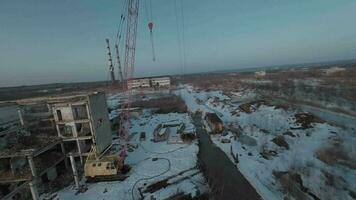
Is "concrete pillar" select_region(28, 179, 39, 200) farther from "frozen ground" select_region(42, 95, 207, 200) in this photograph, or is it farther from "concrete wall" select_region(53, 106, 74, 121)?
"concrete wall" select_region(53, 106, 74, 121)

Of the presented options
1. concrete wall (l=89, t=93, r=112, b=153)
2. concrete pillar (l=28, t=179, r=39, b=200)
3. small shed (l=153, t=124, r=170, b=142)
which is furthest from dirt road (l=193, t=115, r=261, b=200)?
concrete pillar (l=28, t=179, r=39, b=200)

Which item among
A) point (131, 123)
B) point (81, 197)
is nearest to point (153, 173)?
point (81, 197)

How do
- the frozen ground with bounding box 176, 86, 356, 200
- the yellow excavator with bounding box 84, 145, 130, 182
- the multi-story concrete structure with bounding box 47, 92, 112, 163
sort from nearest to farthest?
the frozen ground with bounding box 176, 86, 356, 200
the yellow excavator with bounding box 84, 145, 130, 182
the multi-story concrete structure with bounding box 47, 92, 112, 163

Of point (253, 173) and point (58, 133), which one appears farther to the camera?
point (58, 133)

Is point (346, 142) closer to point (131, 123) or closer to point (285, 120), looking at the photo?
point (285, 120)

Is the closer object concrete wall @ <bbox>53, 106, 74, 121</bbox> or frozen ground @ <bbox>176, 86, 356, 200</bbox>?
frozen ground @ <bbox>176, 86, 356, 200</bbox>

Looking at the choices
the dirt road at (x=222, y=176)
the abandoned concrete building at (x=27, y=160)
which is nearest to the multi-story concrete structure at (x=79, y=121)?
the abandoned concrete building at (x=27, y=160)

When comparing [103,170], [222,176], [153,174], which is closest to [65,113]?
[103,170]
